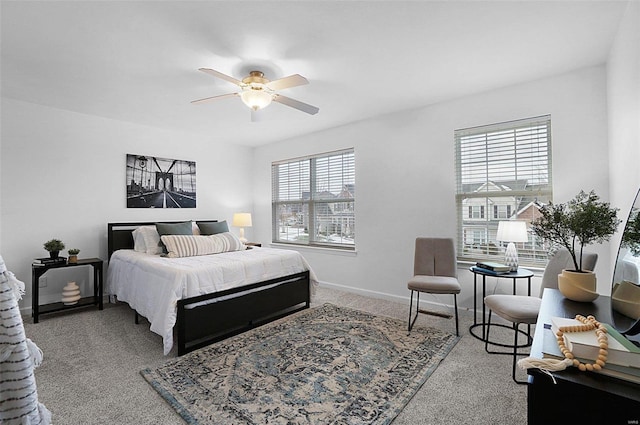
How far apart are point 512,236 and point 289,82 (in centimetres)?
245

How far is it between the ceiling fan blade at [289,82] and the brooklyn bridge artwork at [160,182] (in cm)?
289

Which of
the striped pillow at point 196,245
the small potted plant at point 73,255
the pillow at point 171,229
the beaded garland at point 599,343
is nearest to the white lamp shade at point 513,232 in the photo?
the beaded garland at point 599,343

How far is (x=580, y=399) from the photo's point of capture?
85 centimetres

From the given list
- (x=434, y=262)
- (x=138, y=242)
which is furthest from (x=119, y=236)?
(x=434, y=262)

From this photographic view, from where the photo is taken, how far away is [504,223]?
292 centimetres

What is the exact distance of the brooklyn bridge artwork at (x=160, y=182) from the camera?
172 inches

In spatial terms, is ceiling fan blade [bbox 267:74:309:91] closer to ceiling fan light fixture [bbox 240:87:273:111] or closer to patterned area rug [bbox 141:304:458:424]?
ceiling fan light fixture [bbox 240:87:273:111]

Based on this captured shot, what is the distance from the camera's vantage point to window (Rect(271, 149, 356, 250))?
4.65 metres

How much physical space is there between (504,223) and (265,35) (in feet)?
8.83

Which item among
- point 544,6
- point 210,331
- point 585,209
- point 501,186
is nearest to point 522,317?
point 585,209

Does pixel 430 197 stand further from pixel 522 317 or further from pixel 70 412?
pixel 70 412

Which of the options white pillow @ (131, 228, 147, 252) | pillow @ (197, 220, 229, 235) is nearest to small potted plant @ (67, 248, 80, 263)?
white pillow @ (131, 228, 147, 252)

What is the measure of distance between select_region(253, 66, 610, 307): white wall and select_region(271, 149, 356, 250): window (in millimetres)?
193

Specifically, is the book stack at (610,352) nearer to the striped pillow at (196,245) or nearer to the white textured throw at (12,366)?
the white textured throw at (12,366)
